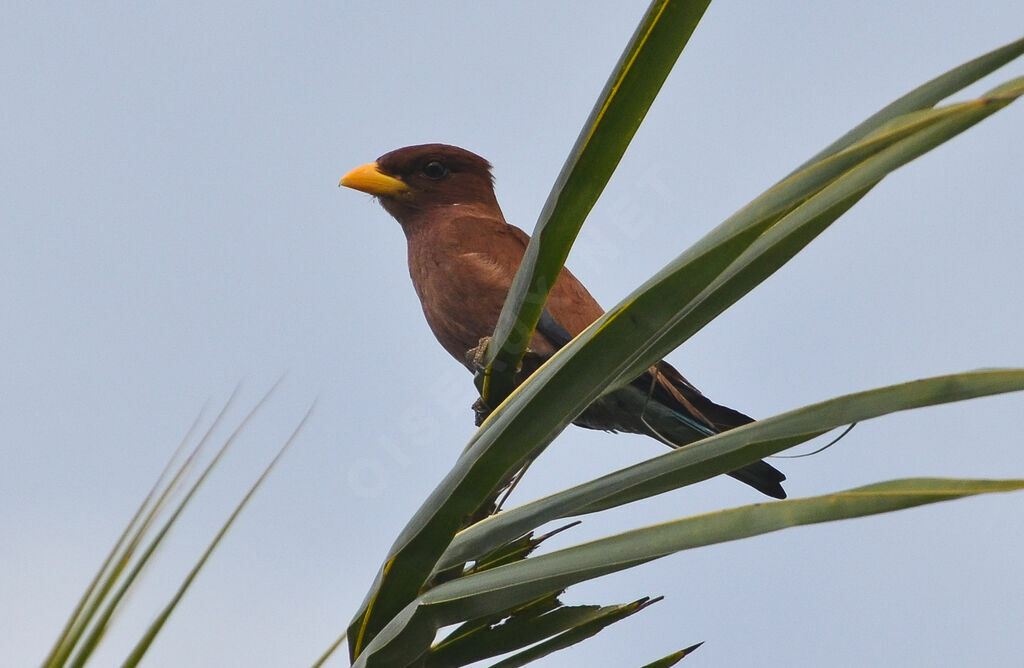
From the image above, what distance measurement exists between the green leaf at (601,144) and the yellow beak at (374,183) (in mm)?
2684

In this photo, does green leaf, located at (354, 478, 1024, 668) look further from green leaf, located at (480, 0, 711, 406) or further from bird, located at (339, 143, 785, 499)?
bird, located at (339, 143, 785, 499)

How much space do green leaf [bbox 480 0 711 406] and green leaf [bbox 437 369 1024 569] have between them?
275 mm

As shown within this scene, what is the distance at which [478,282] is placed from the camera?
381 cm

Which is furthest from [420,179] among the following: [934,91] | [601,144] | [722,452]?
[934,91]

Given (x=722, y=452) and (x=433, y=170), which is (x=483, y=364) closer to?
(x=722, y=452)

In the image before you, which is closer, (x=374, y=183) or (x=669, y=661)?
(x=669, y=661)

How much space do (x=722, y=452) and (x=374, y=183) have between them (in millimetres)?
3071

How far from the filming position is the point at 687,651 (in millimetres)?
1688

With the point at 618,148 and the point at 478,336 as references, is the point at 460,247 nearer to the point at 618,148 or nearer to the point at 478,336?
the point at 478,336

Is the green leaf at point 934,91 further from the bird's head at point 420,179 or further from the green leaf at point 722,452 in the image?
Answer: the bird's head at point 420,179

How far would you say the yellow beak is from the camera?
429cm

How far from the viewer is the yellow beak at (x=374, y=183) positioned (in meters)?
4.29

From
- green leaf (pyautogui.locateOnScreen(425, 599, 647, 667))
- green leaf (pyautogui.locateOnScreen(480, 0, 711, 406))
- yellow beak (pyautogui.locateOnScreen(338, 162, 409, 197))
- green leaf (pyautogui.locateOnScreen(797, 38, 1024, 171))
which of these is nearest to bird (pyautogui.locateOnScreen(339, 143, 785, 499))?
yellow beak (pyautogui.locateOnScreen(338, 162, 409, 197))

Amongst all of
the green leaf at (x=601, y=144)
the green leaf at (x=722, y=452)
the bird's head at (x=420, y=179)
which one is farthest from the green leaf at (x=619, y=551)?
the bird's head at (x=420, y=179)
